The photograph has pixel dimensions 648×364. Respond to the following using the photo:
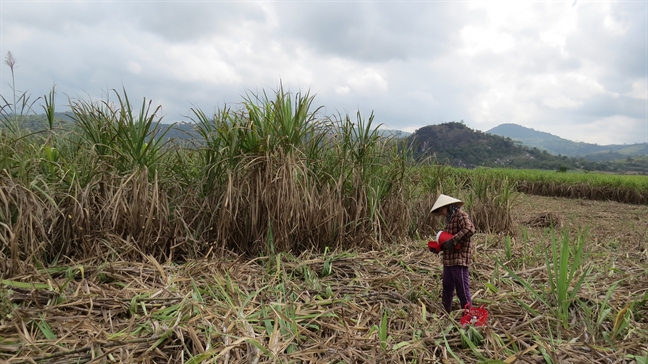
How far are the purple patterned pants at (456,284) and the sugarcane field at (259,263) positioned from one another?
0.09 metres

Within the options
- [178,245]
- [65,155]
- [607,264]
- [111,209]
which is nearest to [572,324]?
[607,264]

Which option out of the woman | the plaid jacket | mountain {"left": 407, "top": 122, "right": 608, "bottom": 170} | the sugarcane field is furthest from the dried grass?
mountain {"left": 407, "top": 122, "right": 608, "bottom": 170}

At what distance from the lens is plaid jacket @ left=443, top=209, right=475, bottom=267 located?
253 cm

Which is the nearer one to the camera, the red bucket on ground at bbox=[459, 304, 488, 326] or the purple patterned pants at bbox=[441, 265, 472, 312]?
the red bucket on ground at bbox=[459, 304, 488, 326]

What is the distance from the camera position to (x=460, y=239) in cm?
252

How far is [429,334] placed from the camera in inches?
81.4

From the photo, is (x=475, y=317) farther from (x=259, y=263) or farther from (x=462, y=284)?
(x=259, y=263)

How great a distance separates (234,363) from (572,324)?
77.1 inches

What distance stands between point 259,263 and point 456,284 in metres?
1.70

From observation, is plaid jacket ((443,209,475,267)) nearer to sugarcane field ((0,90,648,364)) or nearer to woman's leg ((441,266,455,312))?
woman's leg ((441,266,455,312))

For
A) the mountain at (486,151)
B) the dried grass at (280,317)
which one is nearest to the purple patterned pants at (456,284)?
the dried grass at (280,317)

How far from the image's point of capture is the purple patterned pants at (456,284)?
2.52m

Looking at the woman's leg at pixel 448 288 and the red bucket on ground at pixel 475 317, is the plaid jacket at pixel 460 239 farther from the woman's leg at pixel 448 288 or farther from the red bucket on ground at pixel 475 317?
the red bucket on ground at pixel 475 317

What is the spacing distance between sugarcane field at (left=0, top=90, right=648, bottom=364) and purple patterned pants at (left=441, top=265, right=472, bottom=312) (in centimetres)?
9
